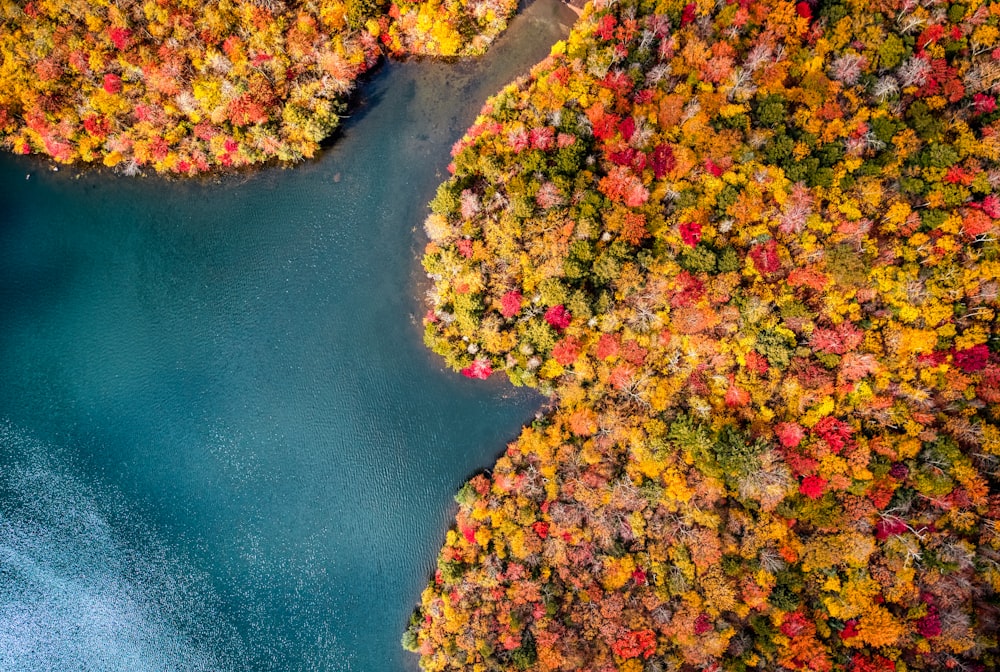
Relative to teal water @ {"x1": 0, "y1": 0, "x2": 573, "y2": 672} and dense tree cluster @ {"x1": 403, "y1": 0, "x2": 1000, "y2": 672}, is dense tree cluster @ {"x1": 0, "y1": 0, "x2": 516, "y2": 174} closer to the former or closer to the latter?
teal water @ {"x1": 0, "y1": 0, "x2": 573, "y2": 672}

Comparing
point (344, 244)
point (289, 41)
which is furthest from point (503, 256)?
point (289, 41)

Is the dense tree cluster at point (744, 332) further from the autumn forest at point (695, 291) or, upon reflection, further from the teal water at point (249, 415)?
the teal water at point (249, 415)

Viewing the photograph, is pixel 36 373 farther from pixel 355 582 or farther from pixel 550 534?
pixel 550 534

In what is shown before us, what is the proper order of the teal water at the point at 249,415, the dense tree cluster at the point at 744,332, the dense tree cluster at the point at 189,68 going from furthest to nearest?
the teal water at the point at 249,415, the dense tree cluster at the point at 189,68, the dense tree cluster at the point at 744,332

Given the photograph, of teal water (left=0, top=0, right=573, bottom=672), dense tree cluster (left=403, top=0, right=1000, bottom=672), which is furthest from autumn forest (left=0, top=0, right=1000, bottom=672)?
teal water (left=0, top=0, right=573, bottom=672)

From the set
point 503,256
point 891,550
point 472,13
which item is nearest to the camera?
point 891,550

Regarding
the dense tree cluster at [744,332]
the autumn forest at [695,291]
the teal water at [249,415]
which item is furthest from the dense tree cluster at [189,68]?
the dense tree cluster at [744,332]
